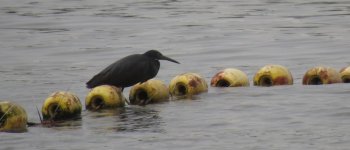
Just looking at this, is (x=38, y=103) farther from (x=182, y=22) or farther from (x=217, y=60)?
(x=182, y=22)

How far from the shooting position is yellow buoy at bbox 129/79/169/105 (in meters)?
17.3

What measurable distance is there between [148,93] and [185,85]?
89 cm

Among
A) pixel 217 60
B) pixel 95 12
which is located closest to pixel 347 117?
pixel 217 60

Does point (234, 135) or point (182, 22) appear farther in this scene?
point (182, 22)

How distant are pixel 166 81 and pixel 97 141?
21.7 feet

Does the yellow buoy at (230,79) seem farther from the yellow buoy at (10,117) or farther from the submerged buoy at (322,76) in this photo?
the yellow buoy at (10,117)

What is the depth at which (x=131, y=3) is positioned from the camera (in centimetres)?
4034

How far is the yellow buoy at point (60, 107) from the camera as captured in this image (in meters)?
15.8

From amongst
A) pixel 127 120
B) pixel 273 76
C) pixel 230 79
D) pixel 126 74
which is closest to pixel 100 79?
pixel 126 74

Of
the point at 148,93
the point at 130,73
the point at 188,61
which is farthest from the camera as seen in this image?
the point at 188,61

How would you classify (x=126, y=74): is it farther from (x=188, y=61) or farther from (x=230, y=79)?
(x=188, y=61)

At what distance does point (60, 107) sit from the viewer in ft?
51.9

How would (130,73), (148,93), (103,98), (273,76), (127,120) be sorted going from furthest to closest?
(273,76)
(148,93)
(130,73)
(103,98)
(127,120)

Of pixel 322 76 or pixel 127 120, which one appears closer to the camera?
pixel 127 120
